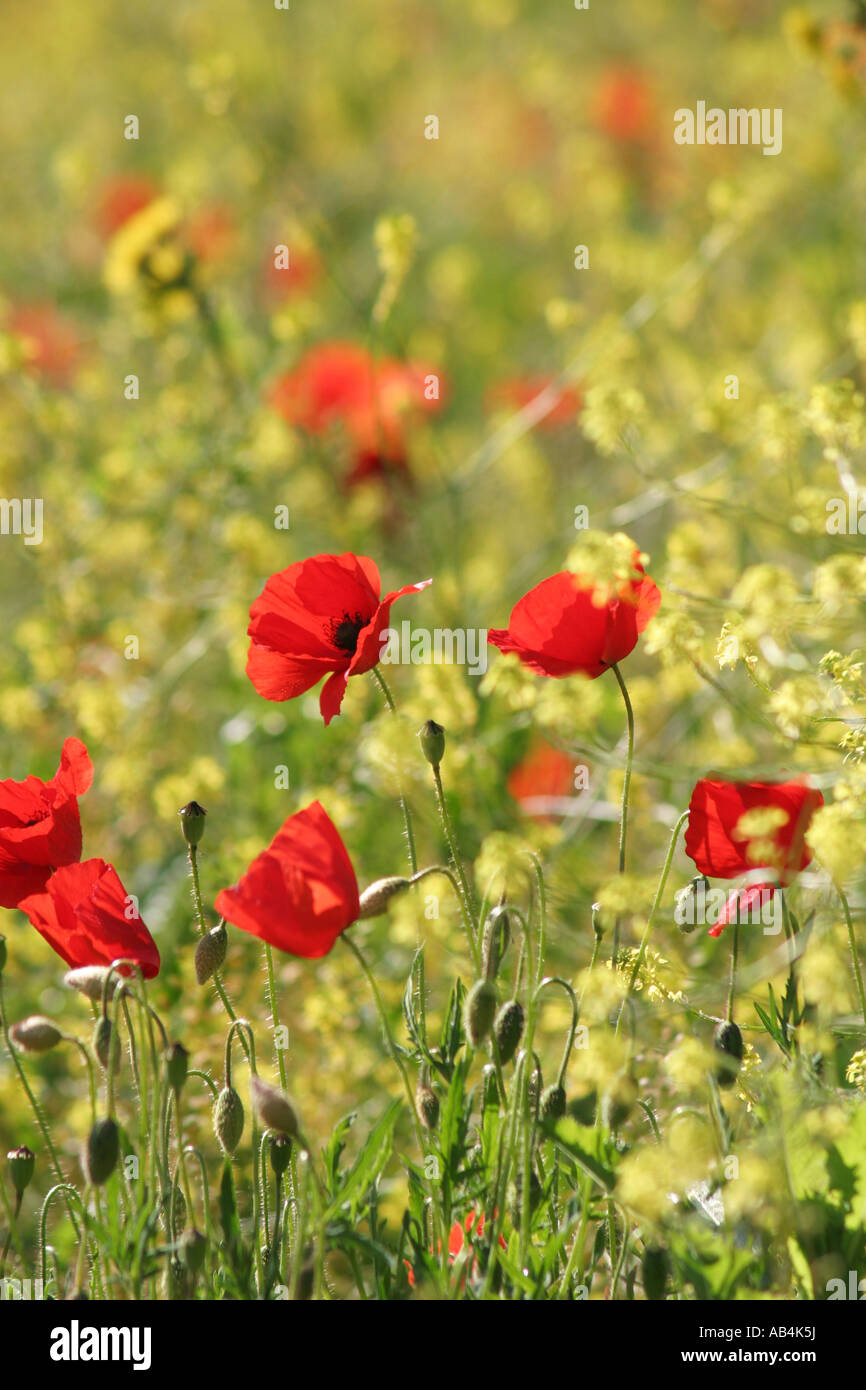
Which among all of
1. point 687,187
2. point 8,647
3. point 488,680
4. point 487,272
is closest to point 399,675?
point 8,647

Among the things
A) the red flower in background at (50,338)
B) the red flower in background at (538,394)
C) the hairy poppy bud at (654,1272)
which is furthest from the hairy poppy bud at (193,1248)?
the red flower in background at (50,338)

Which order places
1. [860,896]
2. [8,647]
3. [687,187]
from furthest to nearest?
[687,187]
[8,647]
[860,896]

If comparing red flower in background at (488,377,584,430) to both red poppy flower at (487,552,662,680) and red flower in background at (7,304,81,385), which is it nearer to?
red flower in background at (7,304,81,385)

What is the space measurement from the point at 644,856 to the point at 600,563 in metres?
0.95

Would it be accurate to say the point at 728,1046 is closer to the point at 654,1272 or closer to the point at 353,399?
the point at 654,1272

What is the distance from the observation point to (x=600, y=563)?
88 cm

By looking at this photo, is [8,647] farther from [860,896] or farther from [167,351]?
[860,896]

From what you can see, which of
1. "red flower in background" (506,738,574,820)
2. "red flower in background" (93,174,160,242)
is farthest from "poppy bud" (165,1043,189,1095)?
"red flower in background" (93,174,160,242)

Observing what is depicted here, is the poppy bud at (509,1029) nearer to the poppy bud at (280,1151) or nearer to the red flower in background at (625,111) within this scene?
the poppy bud at (280,1151)

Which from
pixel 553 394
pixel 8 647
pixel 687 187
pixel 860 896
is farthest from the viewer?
pixel 687 187

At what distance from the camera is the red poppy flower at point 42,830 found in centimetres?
97

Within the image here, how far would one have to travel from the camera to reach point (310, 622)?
3.41ft

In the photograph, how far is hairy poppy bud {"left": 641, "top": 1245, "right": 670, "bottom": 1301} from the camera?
82cm

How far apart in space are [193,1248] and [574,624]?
1.55ft
